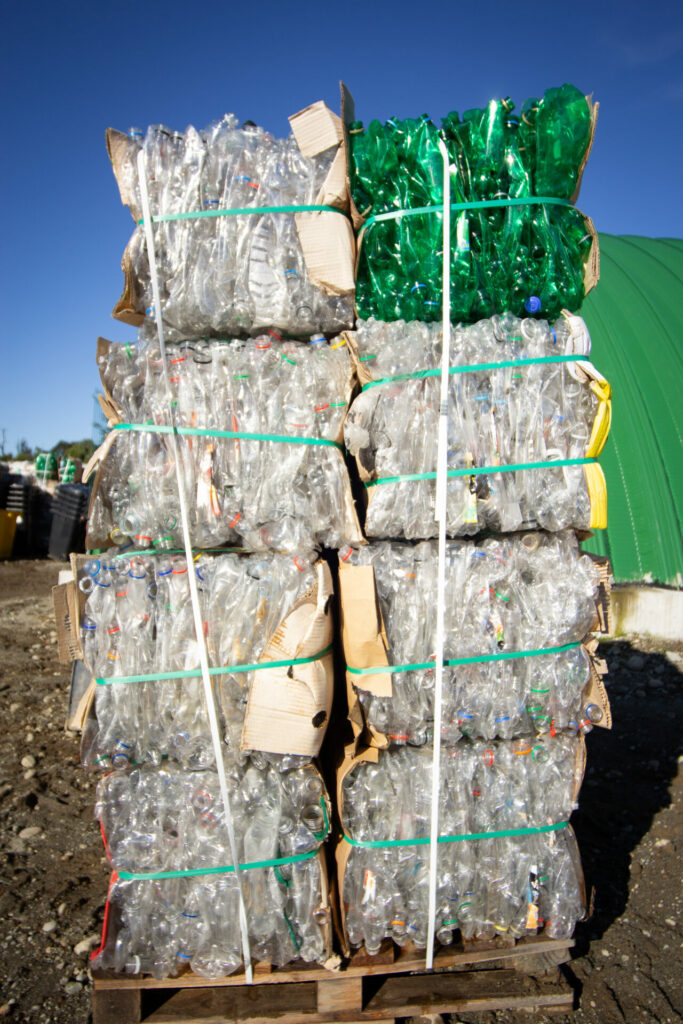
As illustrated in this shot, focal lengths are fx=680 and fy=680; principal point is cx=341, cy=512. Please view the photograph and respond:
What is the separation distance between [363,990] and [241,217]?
2.74 meters

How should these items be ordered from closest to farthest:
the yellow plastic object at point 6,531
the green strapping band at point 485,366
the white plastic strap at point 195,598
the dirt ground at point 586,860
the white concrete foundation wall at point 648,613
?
the white plastic strap at point 195,598 → the green strapping band at point 485,366 → the dirt ground at point 586,860 → the white concrete foundation wall at point 648,613 → the yellow plastic object at point 6,531

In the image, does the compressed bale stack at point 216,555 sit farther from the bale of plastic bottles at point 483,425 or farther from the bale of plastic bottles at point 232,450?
the bale of plastic bottles at point 483,425

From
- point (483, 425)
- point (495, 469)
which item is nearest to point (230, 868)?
point (495, 469)

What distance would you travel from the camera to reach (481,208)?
2340 millimetres

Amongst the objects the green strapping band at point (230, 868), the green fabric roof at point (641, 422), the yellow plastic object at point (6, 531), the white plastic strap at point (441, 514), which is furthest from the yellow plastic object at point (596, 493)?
the yellow plastic object at point (6, 531)

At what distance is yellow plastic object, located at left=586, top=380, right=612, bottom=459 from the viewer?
7.71 ft

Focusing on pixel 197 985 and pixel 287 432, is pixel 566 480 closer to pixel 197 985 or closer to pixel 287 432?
pixel 287 432

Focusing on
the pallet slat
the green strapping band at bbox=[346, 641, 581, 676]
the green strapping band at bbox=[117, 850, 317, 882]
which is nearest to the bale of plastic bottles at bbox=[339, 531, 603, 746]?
the green strapping band at bbox=[346, 641, 581, 676]

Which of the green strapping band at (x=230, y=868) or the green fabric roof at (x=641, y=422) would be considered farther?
the green fabric roof at (x=641, y=422)

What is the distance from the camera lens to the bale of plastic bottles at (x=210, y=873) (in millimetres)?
2295

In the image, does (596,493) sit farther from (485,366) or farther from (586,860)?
(586,860)

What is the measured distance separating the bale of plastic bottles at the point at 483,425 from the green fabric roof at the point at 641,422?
5905 millimetres

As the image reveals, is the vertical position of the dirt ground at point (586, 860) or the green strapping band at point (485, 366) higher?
the green strapping band at point (485, 366)

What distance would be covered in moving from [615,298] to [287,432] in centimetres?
804
